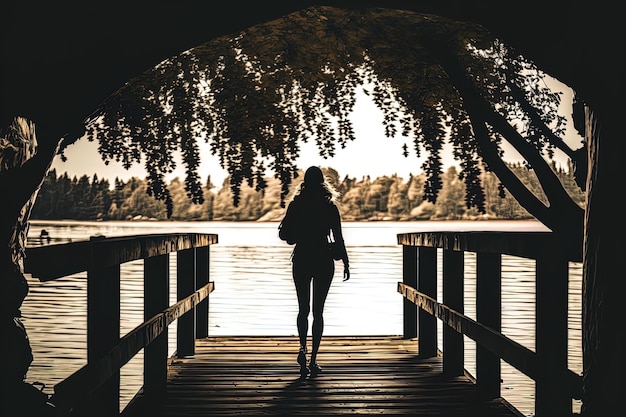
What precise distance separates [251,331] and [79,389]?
12.4m

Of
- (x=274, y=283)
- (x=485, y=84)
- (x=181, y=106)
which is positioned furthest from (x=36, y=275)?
(x=274, y=283)

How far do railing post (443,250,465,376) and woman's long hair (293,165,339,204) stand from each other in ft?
3.52

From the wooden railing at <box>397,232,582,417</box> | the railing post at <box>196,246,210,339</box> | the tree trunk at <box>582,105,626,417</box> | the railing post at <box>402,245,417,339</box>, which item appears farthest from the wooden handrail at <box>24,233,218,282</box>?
the railing post at <box>402,245,417,339</box>

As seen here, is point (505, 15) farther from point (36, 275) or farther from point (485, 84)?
point (485, 84)

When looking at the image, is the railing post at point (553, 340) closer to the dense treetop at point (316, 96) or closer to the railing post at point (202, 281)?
the dense treetop at point (316, 96)

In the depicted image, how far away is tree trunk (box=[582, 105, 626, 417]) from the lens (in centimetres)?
354

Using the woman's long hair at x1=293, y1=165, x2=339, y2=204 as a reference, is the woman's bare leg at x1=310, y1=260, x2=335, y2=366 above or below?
below

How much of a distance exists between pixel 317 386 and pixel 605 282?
11.4ft

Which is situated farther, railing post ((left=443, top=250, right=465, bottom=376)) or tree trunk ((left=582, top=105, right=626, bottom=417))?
railing post ((left=443, top=250, right=465, bottom=376))

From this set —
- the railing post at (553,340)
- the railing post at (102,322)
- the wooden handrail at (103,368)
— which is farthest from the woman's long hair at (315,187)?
the railing post at (553,340)

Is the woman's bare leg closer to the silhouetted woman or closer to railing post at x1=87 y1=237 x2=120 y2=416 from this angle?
the silhouetted woman

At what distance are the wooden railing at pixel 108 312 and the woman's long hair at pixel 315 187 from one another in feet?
3.71

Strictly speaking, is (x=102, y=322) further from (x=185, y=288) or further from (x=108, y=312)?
(x=185, y=288)

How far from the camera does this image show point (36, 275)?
3.30 meters
